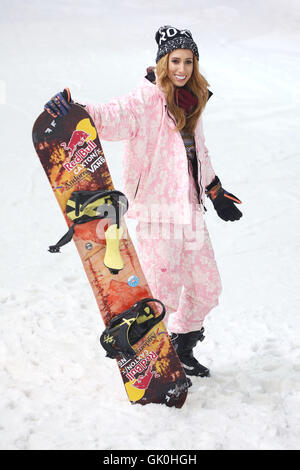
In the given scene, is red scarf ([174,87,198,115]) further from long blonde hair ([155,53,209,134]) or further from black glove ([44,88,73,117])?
black glove ([44,88,73,117])

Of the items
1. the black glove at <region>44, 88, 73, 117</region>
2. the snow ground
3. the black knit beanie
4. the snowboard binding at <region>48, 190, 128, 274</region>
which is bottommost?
the snow ground

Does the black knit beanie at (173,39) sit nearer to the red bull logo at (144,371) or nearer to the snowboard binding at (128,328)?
Answer: the snowboard binding at (128,328)

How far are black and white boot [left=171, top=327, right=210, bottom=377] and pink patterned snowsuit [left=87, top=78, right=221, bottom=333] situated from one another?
0.17 meters

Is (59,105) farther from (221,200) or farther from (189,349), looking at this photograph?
(189,349)

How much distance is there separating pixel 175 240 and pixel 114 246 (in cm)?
36

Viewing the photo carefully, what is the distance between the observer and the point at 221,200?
10.4ft

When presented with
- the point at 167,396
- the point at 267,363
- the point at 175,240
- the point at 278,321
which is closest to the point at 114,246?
the point at 175,240

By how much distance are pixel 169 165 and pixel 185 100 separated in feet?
1.09

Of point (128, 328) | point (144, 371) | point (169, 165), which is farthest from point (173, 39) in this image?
point (144, 371)

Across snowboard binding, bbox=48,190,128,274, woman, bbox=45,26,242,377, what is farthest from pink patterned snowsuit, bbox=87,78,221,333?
snowboard binding, bbox=48,190,128,274

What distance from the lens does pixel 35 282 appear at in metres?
4.51

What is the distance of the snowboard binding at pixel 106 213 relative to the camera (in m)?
2.63

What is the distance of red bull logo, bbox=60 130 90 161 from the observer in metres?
2.61
